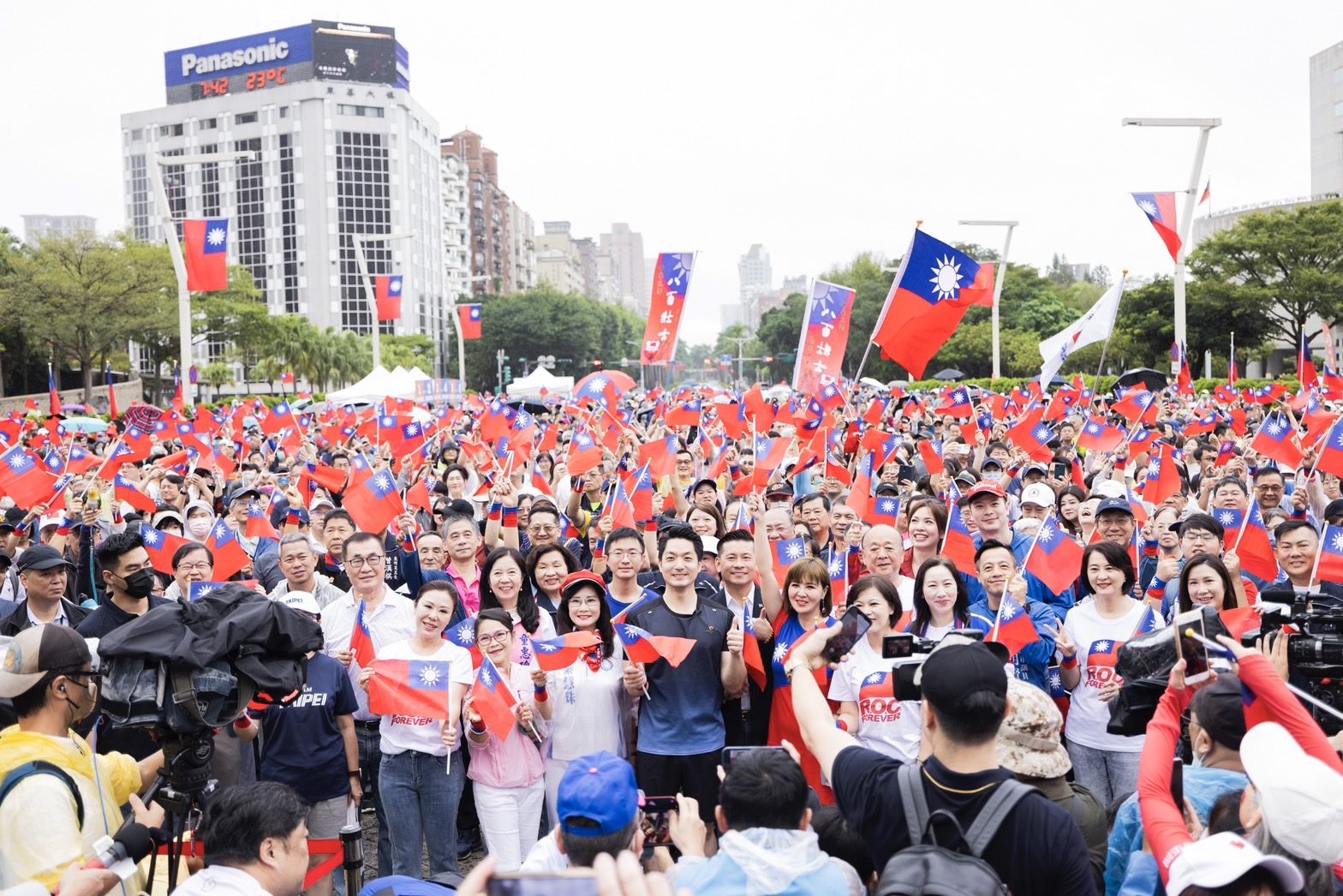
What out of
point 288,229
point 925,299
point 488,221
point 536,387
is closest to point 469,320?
point 536,387

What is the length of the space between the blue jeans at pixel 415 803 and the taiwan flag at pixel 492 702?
36 centimetres

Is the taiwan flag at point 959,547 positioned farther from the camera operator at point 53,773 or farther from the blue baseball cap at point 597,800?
the camera operator at point 53,773

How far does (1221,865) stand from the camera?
2324 millimetres

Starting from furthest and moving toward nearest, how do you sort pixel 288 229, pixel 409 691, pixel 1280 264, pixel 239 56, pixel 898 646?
pixel 239 56 < pixel 288 229 < pixel 1280 264 < pixel 409 691 < pixel 898 646

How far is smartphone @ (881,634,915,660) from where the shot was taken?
338 centimetres

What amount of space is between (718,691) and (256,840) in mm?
2337

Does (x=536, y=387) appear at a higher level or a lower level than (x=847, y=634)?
higher

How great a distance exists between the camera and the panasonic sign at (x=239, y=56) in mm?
97562

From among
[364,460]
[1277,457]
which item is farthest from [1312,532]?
[364,460]

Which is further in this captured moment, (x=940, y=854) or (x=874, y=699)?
(x=874, y=699)

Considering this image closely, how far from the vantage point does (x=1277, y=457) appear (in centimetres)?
1065

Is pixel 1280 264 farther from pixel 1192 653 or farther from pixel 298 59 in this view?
pixel 298 59

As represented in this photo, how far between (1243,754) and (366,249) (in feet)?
319

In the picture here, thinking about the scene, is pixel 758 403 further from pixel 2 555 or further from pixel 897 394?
pixel 897 394
